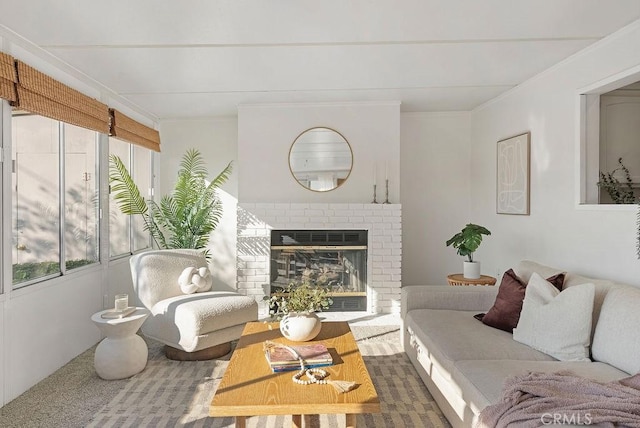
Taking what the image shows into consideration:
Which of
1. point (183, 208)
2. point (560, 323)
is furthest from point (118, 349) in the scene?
point (560, 323)

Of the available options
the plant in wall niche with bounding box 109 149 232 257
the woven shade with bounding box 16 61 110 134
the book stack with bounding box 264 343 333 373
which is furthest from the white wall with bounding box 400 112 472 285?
the woven shade with bounding box 16 61 110 134

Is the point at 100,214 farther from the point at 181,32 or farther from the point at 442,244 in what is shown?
the point at 442,244

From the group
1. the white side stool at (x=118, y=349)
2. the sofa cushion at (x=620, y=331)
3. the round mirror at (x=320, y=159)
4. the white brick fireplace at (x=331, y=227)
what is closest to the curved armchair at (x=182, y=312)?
the white side stool at (x=118, y=349)

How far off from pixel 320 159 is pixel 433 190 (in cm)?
154

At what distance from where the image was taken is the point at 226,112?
216 inches

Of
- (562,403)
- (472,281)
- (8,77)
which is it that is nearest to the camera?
(562,403)

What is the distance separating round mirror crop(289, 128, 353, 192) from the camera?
16.7 feet

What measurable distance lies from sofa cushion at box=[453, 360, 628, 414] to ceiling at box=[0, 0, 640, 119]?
196 centimetres

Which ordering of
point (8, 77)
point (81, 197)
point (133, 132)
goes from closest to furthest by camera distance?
point (8, 77), point (81, 197), point (133, 132)

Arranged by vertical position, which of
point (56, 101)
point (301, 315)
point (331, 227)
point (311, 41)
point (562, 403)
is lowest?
point (562, 403)

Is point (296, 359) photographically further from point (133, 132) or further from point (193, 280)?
point (133, 132)

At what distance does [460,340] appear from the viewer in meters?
2.63

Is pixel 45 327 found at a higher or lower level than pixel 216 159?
lower

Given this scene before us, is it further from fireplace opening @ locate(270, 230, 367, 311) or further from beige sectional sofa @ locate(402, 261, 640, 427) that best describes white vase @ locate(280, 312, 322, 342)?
fireplace opening @ locate(270, 230, 367, 311)
